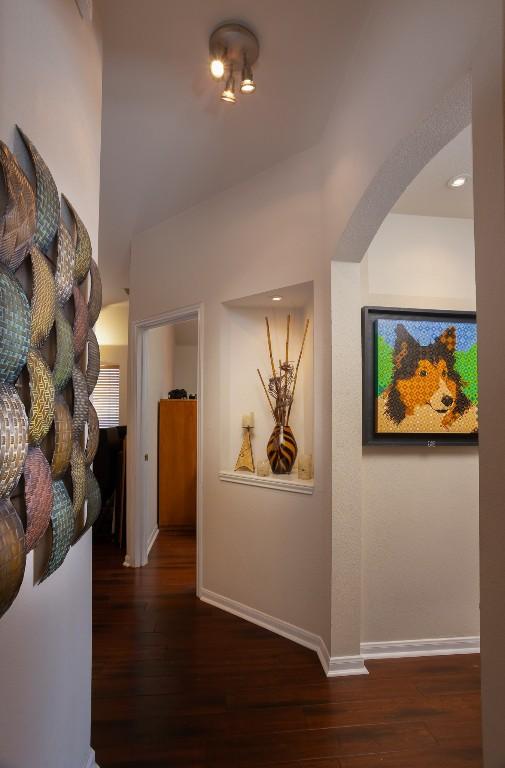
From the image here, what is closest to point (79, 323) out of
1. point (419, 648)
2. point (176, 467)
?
point (419, 648)

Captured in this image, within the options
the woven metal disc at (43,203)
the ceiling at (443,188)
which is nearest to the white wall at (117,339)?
the ceiling at (443,188)

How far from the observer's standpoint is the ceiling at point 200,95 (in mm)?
1816

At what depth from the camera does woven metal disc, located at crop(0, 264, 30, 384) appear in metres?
0.75

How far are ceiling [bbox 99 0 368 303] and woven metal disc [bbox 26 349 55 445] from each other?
1595mm

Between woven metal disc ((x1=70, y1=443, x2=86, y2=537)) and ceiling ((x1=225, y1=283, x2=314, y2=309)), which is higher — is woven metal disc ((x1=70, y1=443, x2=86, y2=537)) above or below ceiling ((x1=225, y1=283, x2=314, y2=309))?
below

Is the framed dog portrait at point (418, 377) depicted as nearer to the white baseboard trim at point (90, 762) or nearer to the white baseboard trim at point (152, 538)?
the white baseboard trim at point (90, 762)

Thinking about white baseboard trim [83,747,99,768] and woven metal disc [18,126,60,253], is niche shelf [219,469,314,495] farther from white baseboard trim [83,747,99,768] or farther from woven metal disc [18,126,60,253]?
woven metal disc [18,126,60,253]

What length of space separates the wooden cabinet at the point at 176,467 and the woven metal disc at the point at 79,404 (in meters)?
4.15

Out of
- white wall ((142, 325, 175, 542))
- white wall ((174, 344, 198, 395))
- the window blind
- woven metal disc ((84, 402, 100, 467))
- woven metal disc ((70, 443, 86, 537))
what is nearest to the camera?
woven metal disc ((70, 443, 86, 537))

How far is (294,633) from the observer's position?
9.03 feet

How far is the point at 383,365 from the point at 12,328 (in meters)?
2.18

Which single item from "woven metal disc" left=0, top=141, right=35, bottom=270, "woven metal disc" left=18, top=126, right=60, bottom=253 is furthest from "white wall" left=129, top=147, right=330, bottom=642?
"woven metal disc" left=0, top=141, right=35, bottom=270

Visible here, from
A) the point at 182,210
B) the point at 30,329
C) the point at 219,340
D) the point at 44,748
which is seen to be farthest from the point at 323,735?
the point at 182,210

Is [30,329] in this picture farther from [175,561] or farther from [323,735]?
[175,561]
